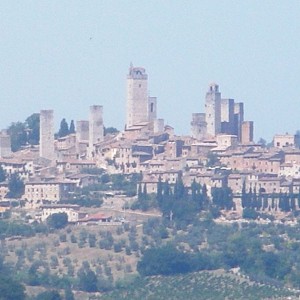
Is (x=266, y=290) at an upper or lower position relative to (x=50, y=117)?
lower

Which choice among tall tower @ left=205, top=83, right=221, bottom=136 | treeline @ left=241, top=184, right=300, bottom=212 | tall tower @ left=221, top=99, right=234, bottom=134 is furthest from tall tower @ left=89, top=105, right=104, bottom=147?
treeline @ left=241, top=184, right=300, bottom=212

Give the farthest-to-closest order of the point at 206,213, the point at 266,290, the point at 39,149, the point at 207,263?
the point at 39,149 → the point at 206,213 → the point at 207,263 → the point at 266,290

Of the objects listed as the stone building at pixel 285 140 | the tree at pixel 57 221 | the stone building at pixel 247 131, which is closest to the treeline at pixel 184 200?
the tree at pixel 57 221

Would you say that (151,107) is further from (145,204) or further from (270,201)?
(270,201)

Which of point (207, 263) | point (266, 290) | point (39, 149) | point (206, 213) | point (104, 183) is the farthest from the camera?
point (39, 149)

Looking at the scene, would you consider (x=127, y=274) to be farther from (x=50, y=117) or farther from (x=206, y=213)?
(x=50, y=117)

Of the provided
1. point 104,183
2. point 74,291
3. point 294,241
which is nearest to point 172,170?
point 104,183
